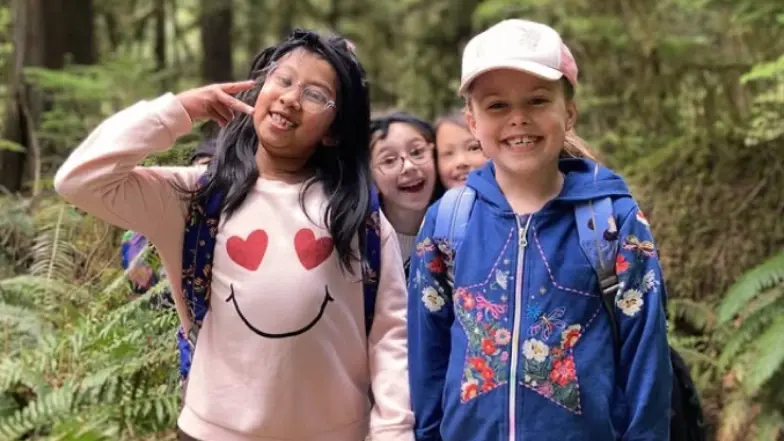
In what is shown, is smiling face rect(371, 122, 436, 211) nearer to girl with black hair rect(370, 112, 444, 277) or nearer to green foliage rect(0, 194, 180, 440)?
girl with black hair rect(370, 112, 444, 277)

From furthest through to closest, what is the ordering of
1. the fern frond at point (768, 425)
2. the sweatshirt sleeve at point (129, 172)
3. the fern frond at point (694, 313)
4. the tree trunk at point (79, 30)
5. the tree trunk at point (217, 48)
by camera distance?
the tree trunk at point (217, 48)
the tree trunk at point (79, 30)
the fern frond at point (694, 313)
the fern frond at point (768, 425)
the sweatshirt sleeve at point (129, 172)

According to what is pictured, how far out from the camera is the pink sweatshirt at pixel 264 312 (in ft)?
6.82

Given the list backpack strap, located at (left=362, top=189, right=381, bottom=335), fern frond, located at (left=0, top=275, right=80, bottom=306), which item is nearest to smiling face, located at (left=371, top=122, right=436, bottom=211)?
backpack strap, located at (left=362, top=189, right=381, bottom=335)

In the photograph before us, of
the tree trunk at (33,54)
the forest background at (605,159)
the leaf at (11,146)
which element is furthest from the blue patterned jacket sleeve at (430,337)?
the leaf at (11,146)

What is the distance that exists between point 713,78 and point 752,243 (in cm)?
184

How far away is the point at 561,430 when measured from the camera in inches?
75.5

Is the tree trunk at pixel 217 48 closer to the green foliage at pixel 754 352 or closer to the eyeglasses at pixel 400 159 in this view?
the eyeglasses at pixel 400 159

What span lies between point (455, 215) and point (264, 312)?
→ 579 mm

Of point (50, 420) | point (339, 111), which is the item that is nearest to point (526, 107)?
point (339, 111)

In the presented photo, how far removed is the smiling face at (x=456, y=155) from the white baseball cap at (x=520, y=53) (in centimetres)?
116

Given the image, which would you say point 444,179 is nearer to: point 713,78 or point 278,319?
point 278,319

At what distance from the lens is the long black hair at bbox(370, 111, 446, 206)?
10.7 ft

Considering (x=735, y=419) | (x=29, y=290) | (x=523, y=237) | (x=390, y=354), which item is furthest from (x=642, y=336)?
(x=29, y=290)

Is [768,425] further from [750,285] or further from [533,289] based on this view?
[533,289]
